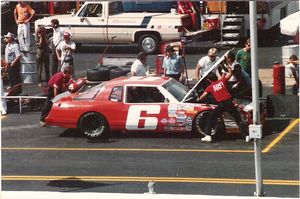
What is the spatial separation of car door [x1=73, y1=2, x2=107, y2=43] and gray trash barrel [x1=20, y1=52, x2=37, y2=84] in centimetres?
377

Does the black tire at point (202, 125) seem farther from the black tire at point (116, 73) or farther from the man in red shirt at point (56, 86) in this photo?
the man in red shirt at point (56, 86)

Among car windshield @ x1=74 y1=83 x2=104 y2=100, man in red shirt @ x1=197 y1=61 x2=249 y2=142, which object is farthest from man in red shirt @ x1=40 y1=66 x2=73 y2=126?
man in red shirt @ x1=197 y1=61 x2=249 y2=142

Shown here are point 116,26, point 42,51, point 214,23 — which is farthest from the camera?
point 116,26

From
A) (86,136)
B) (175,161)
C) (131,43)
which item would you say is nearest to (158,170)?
(175,161)

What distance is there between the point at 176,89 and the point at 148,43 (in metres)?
6.74

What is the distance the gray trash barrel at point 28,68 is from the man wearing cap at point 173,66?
3.74 m

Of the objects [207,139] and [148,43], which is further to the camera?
[148,43]

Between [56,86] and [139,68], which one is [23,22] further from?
[139,68]

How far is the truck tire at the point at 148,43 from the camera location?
20.5 m

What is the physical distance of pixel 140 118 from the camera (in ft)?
44.4

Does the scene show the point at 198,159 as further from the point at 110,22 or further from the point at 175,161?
the point at 110,22

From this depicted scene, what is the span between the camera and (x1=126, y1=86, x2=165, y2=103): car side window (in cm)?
1362

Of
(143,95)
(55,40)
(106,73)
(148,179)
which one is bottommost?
(148,179)

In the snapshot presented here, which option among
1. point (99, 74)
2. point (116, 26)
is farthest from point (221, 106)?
point (116, 26)
